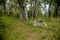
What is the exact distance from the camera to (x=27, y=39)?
1108 centimetres

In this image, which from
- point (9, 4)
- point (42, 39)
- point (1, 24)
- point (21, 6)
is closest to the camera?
point (1, 24)

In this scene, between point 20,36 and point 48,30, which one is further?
point 48,30

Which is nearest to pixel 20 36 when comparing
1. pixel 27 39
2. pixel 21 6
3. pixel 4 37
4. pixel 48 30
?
pixel 27 39

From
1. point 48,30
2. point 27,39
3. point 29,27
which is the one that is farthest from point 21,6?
point 27,39

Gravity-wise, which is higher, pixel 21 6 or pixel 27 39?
pixel 21 6

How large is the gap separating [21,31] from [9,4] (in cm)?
2578

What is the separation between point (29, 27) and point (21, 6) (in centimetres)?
351

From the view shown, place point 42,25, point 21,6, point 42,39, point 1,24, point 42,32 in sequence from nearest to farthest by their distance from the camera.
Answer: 1. point 1,24
2. point 42,39
3. point 42,32
4. point 42,25
5. point 21,6

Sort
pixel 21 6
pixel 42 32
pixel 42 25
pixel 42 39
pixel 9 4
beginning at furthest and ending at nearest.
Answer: pixel 9 4 < pixel 21 6 < pixel 42 25 < pixel 42 32 < pixel 42 39

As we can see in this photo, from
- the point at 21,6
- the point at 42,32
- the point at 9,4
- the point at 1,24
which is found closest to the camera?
the point at 1,24

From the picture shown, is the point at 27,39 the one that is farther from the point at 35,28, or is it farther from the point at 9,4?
the point at 9,4

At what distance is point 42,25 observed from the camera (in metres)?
13.3

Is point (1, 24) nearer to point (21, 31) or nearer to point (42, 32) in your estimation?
point (21, 31)

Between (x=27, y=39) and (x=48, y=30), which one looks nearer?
(x=27, y=39)
